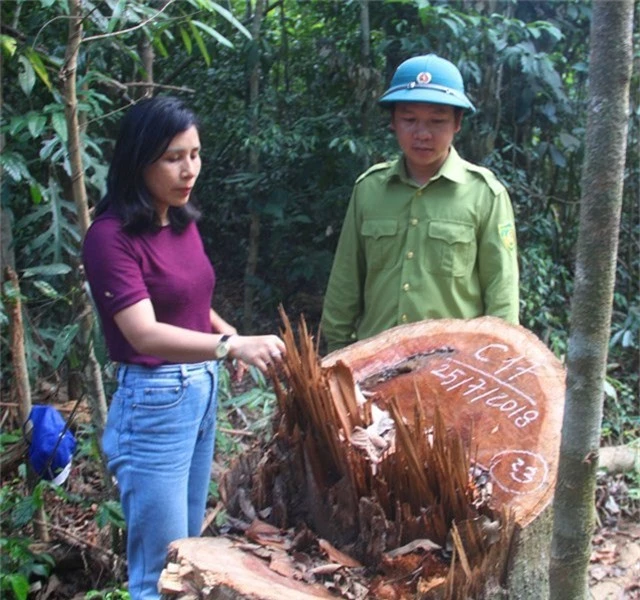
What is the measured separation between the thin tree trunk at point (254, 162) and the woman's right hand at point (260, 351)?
3.02 m

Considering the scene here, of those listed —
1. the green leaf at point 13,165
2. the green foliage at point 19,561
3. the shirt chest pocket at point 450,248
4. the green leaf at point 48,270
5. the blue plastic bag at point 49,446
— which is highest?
the green leaf at point 13,165

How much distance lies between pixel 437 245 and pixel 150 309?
38.4 inches

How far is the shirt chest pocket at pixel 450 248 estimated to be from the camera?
250 centimetres

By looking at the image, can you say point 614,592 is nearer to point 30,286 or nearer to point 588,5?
point 30,286

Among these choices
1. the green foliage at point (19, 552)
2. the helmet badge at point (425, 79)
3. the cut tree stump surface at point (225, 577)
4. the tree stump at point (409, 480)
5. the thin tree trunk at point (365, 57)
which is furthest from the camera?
the thin tree trunk at point (365, 57)

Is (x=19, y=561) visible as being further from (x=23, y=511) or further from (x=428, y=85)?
(x=428, y=85)

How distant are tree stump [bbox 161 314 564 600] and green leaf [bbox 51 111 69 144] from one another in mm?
1246

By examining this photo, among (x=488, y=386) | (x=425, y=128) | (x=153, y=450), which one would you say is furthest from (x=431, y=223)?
(x=153, y=450)

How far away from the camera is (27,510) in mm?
2926

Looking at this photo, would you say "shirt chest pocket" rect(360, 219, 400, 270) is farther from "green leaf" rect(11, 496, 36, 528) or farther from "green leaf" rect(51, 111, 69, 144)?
"green leaf" rect(11, 496, 36, 528)

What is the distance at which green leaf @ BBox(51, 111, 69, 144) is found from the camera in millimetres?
2617

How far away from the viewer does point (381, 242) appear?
8.54ft

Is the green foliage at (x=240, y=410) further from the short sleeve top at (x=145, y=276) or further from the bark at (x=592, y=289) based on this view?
the bark at (x=592, y=289)

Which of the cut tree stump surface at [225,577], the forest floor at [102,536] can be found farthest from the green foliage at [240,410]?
the cut tree stump surface at [225,577]
